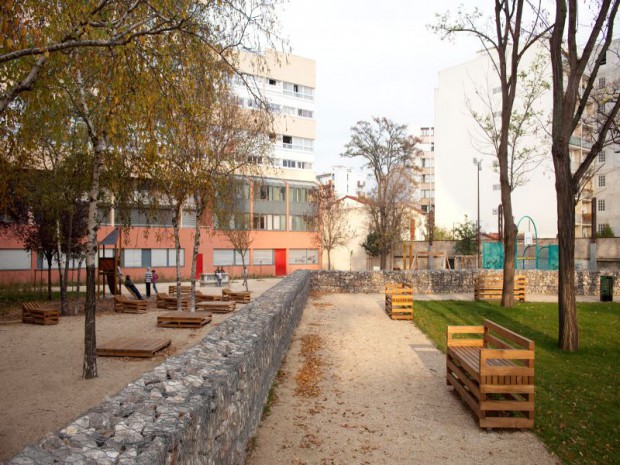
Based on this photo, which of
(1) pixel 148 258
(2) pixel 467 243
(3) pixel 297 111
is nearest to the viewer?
(1) pixel 148 258

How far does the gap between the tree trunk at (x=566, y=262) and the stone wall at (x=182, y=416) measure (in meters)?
7.83

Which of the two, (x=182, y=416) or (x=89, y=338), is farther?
(x=89, y=338)

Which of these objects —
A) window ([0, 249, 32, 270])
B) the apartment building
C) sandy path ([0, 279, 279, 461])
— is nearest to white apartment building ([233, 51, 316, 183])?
the apartment building

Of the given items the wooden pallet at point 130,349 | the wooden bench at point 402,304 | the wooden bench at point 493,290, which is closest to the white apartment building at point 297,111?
the wooden bench at point 493,290

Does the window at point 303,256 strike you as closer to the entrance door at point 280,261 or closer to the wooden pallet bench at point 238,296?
the entrance door at point 280,261

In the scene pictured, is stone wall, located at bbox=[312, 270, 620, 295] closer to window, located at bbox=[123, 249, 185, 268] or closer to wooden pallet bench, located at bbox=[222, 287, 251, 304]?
wooden pallet bench, located at bbox=[222, 287, 251, 304]

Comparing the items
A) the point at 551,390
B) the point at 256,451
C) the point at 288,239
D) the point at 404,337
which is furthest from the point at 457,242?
the point at 256,451

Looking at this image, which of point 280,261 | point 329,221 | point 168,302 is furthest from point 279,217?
point 168,302

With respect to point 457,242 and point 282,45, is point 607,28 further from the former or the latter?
point 457,242

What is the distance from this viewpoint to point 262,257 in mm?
45938

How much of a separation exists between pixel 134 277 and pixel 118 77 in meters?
35.6

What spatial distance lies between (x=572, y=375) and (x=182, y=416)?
8.11 meters

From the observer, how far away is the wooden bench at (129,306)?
18.8 metres

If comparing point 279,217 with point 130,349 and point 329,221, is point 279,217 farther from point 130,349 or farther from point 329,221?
point 130,349
